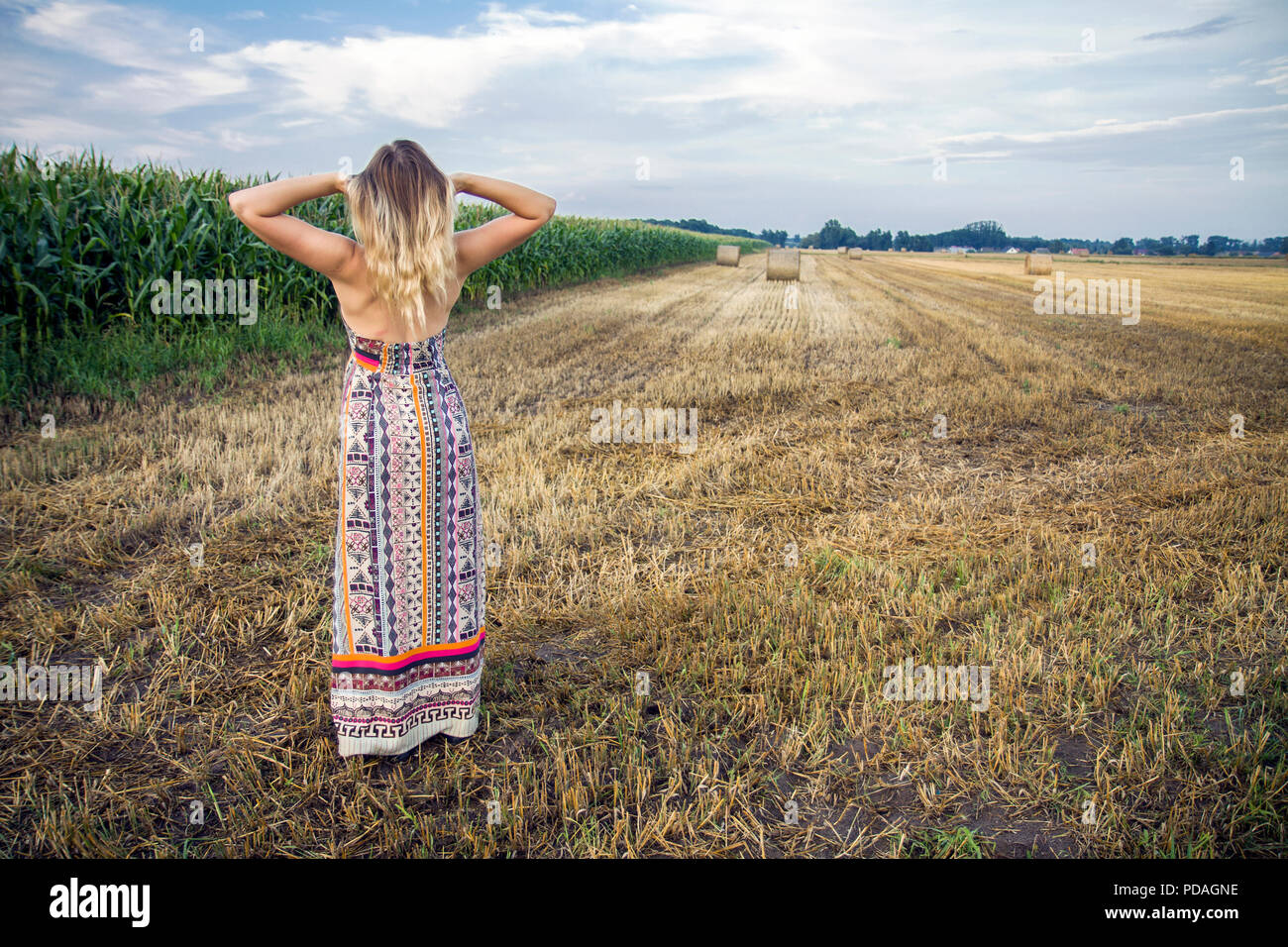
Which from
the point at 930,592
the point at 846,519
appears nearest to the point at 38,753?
the point at 930,592

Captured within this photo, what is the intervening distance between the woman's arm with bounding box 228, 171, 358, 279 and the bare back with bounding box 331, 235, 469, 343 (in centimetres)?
3

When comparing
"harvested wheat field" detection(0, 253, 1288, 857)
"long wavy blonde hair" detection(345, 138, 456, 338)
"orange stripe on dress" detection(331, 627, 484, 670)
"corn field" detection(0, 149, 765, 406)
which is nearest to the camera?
"long wavy blonde hair" detection(345, 138, 456, 338)

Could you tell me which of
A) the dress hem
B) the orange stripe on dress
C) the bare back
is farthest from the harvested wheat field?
the bare back

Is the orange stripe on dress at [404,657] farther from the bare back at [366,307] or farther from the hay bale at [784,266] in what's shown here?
the hay bale at [784,266]

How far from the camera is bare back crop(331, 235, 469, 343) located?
283 cm

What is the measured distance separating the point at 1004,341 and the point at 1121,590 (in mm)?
10719

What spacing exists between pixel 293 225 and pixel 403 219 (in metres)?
0.42

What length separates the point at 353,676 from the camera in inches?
119

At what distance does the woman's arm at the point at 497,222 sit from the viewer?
303 centimetres

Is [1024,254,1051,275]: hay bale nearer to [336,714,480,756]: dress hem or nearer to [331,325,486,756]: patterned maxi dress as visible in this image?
[331,325,486,756]: patterned maxi dress

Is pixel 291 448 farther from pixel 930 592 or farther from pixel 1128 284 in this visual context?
pixel 1128 284

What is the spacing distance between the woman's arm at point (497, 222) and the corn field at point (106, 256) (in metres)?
6.83

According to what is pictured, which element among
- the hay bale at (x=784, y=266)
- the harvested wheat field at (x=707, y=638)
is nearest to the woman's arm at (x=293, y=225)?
the harvested wheat field at (x=707, y=638)

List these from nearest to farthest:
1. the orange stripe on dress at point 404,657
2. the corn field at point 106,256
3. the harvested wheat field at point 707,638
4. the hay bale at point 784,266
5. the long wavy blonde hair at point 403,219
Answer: the long wavy blonde hair at point 403,219 < the harvested wheat field at point 707,638 < the orange stripe on dress at point 404,657 < the corn field at point 106,256 < the hay bale at point 784,266
